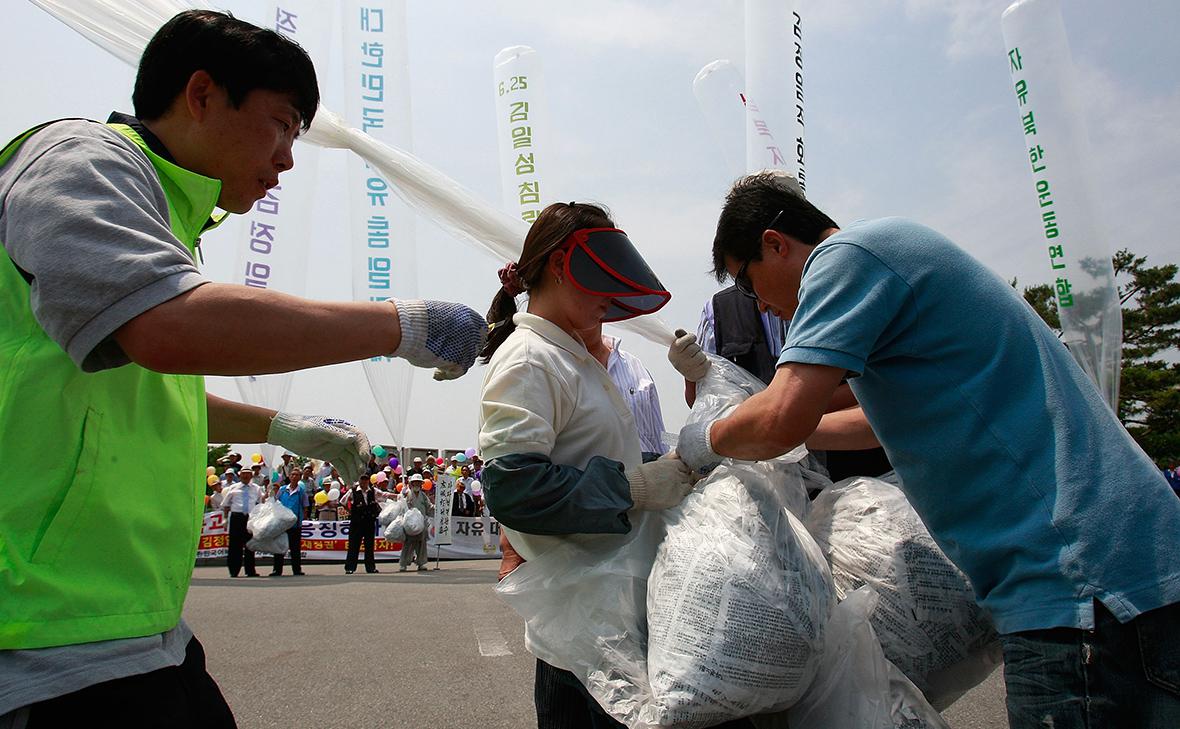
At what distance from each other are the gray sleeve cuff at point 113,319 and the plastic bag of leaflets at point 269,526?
11.6 meters

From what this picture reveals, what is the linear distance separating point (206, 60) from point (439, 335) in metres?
0.66

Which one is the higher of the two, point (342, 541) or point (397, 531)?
point (397, 531)

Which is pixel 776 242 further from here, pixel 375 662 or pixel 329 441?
pixel 375 662

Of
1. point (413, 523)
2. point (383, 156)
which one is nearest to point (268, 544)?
point (413, 523)

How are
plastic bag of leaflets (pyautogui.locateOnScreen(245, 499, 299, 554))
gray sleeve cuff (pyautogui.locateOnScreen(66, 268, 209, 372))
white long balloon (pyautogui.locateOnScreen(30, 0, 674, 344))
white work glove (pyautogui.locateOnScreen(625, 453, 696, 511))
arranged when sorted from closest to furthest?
gray sleeve cuff (pyautogui.locateOnScreen(66, 268, 209, 372)), white work glove (pyautogui.locateOnScreen(625, 453, 696, 511)), white long balloon (pyautogui.locateOnScreen(30, 0, 674, 344)), plastic bag of leaflets (pyautogui.locateOnScreen(245, 499, 299, 554))

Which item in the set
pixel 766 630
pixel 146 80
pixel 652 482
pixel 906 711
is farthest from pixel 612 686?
pixel 146 80

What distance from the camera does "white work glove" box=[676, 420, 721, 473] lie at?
1.78 meters

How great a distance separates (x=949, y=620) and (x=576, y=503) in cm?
83

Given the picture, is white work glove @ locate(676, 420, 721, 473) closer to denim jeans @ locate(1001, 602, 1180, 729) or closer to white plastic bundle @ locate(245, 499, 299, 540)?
denim jeans @ locate(1001, 602, 1180, 729)

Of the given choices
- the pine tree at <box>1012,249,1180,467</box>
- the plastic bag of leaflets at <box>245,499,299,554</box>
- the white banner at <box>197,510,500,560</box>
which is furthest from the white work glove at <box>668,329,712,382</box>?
the pine tree at <box>1012,249,1180,467</box>

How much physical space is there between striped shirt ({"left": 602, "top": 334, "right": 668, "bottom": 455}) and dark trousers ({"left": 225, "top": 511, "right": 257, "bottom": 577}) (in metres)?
9.25

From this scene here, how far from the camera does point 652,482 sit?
174cm

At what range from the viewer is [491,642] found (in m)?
5.17

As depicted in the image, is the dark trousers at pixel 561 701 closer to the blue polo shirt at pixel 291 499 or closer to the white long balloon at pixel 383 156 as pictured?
the white long balloon at pixel 383 156
